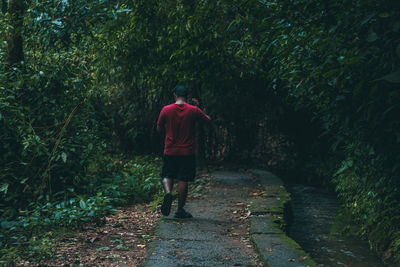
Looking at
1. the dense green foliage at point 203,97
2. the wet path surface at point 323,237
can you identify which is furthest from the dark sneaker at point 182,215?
the wet path surface at point 323,237

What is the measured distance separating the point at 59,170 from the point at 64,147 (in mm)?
364

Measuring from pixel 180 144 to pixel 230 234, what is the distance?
1267mm

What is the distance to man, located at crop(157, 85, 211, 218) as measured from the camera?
553cm

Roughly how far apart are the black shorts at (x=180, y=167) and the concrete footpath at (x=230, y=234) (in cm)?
53

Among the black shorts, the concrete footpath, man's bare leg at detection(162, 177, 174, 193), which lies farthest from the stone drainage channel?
the black shorts

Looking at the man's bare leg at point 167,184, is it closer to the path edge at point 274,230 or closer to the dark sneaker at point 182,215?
the dark sneaker at point 182,215

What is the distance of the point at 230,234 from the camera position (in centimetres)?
498

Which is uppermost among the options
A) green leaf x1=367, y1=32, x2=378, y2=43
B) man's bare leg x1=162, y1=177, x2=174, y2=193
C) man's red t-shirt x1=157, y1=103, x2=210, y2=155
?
green leaf x1=367, y1=32, x2=378, y2=43

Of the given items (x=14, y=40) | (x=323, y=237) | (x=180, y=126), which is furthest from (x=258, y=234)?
(x=14, y=40)

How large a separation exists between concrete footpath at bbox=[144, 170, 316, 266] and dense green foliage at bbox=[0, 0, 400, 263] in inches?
35.1

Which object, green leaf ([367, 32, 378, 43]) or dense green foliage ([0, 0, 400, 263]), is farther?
dense green foliage ([0, 0, 400, 263])

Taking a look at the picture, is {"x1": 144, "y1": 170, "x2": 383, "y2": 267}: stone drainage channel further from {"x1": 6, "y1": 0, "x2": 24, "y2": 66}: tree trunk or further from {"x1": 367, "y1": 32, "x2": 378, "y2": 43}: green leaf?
{"x1": 6, "y1": 0, "x2": 24, "y2": 66}: tree trunk

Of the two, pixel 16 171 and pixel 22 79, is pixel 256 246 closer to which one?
pixel 16 171

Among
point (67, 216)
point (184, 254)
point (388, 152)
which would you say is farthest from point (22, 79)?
point (388, 152)
